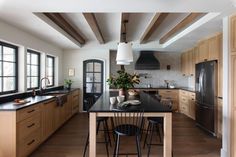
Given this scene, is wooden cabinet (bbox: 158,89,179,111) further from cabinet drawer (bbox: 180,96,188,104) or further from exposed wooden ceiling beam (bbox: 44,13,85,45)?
exposed wooden ceiling beam (bbox: 44,13,85,45)

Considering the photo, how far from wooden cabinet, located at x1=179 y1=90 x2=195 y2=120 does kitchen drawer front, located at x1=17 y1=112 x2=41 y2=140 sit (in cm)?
453

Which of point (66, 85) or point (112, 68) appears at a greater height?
point (112, 68)

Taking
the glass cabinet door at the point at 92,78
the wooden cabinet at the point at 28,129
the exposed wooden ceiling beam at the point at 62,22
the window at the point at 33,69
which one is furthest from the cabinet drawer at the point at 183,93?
the wooden cabinet at the point at 28,129

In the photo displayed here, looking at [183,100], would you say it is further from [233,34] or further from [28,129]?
[28,129]

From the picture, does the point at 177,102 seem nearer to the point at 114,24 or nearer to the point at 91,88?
the point at 91,88

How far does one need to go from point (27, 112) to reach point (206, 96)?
3923 millimetres

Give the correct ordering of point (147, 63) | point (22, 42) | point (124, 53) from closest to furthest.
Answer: point (22, 42) < point (124, 53) < point (147, 63)

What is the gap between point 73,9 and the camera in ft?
9.51

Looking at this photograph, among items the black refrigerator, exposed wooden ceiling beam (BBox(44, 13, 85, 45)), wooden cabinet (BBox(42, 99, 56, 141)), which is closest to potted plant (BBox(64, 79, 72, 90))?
exposed wooden ceiling beam (BBox(44, 13, 85, 45))

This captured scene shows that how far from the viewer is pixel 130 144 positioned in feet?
13.4

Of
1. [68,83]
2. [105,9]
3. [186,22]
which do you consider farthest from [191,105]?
[105,9]

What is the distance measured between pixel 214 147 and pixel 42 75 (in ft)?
15.4

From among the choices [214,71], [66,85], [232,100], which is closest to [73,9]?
[232,100]

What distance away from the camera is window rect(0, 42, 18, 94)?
12.8 ft
